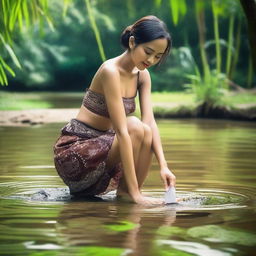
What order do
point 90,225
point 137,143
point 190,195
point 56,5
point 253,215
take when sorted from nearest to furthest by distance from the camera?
point 90,225 < point 253,215 < point 137,143 < point 190,195 < point 56,5

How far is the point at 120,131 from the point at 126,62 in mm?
400

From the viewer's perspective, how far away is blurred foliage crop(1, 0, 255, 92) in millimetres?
20016

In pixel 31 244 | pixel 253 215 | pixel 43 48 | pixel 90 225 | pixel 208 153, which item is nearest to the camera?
pixel 31 244

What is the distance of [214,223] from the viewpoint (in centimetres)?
381

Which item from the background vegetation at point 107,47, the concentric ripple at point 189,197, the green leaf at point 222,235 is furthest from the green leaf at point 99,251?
the background vegetation at point 107,47

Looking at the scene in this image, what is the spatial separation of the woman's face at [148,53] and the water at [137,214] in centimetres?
69

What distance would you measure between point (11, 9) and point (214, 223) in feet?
4.44

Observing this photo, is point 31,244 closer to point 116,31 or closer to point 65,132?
point 65,132

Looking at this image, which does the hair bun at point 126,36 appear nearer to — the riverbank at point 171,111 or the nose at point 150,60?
the nose at point 150,60

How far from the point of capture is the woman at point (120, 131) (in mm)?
4387

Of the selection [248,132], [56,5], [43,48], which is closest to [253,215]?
[248,132]

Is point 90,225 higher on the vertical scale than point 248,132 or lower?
higher

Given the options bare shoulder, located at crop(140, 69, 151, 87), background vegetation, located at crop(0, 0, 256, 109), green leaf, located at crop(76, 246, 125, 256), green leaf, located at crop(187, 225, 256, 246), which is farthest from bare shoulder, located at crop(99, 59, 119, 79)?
background vegetation, located at crop(0, 0, 256, 109)

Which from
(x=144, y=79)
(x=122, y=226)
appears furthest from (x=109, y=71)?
(x=122, y=226)
